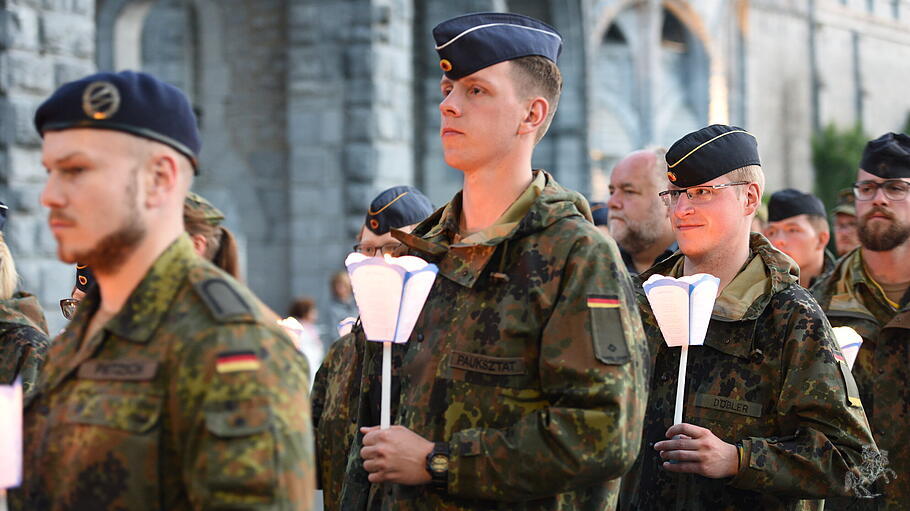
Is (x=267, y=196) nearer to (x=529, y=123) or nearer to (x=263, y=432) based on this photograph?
(x=529, y=123)

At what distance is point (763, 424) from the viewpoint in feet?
11.5

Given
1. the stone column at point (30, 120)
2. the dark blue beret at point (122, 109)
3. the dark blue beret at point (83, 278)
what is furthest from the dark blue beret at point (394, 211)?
the stone column at point (30, 120)

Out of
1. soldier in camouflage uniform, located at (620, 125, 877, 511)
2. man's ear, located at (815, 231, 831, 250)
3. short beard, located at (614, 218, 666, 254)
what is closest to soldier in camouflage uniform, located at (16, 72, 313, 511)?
soldier in camouflage uniform, located at (620, 125, 877, 511)

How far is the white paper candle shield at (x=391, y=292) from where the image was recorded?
2.77 metres

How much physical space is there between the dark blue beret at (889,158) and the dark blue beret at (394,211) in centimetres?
191

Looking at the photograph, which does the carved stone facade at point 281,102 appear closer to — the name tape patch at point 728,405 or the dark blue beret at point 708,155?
the dark blue beret at point 708,155

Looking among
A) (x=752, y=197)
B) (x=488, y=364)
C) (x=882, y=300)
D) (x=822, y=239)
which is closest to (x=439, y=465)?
(x=488, y=364)

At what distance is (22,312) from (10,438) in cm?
238

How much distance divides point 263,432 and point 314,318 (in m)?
9.59

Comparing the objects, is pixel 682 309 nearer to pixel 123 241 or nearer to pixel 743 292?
pixel 743 292

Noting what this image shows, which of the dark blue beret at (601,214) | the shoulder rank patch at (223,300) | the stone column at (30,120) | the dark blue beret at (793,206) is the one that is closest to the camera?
the shoulder rank patch at (223,300)

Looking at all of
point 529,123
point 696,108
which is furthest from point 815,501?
point 696,108

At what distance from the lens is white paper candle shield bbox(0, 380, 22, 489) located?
2.10 metres

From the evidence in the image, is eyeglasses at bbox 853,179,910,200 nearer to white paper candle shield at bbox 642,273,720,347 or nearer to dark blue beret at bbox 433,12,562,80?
white paper candle shield at bbox 642,273,720,347
